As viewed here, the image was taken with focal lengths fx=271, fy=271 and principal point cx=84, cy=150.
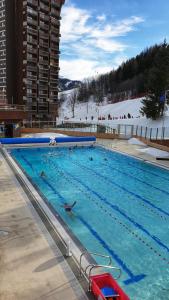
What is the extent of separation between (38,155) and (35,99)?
100.0 ft

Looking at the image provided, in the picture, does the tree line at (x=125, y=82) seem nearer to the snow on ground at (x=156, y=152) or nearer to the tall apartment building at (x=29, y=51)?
the tall apartment building at (x=29, y=51)

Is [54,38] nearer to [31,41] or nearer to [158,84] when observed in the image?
[31,41]

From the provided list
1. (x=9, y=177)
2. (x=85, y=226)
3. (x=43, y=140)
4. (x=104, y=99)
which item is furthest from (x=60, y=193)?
(x=104, y=99)

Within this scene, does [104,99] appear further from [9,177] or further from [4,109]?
[9,177]

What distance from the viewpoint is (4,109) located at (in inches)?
969

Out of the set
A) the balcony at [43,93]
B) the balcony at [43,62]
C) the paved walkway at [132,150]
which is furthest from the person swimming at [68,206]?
the balcony at [43,62]

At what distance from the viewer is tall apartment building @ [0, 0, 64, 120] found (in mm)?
45625

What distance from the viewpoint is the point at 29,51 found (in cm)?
4572

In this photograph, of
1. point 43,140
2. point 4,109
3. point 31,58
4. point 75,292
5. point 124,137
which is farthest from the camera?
point 31,58

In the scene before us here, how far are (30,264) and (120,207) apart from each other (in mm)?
5269

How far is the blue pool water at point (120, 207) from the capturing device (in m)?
6.22

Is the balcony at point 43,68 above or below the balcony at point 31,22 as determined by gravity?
below

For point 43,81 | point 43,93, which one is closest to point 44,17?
point 43,81

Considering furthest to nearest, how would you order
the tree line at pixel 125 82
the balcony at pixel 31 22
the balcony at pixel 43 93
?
the tree line at pixel 125 82 < the balcony at pixel 43 93 < the balcony at pixel 31 22
